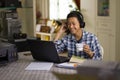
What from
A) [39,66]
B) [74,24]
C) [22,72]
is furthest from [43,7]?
[22,72]

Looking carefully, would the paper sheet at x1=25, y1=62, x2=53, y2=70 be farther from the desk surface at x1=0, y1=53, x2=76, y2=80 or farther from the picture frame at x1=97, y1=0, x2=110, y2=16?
the picture frame at x1=97, y1=0, x2=110, y2=16

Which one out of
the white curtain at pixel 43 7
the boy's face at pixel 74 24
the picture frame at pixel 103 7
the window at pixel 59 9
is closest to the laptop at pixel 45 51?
the boy's face at pixel 74 24

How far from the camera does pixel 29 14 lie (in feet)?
12.3

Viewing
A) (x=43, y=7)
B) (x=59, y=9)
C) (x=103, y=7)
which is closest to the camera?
(x=103, y=7)

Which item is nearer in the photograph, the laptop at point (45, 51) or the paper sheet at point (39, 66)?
the paper sheet at point (39, 66)

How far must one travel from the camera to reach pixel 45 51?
1901 millimetres

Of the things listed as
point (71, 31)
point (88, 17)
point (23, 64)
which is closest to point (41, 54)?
point (23, 64)

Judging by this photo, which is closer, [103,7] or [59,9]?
[103,7]

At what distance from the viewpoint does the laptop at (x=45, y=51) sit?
185cm

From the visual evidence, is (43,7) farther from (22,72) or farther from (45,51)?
(22,72)

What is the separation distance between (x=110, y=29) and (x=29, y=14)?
4.58 ft

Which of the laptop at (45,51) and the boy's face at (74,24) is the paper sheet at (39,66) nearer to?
the laptop at (45,51)

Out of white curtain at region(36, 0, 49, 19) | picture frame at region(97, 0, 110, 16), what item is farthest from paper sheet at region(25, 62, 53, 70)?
white curtain at region(36, 0, 49, 19)

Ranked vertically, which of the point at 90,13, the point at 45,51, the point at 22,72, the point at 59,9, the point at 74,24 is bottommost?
the point at 22,72
